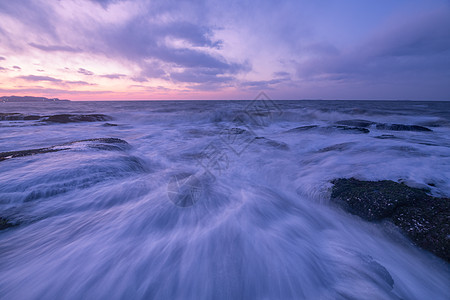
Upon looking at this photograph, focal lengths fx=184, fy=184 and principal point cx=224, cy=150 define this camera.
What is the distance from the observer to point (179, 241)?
2.25 metres

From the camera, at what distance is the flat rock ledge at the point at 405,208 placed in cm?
199

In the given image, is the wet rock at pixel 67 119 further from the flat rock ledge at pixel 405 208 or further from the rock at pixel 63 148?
the flat rock ledge at pixel 405 208

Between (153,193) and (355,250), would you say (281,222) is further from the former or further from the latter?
(153,193)

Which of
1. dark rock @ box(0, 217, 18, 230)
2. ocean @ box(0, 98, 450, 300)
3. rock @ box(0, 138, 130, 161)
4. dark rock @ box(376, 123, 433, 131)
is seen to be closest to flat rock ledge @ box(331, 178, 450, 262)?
ocean @ box(0, 98, 450, 300)

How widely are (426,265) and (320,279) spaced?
115cm

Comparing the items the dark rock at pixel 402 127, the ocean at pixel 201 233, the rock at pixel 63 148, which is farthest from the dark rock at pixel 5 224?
the dark rock at pixel 402 127

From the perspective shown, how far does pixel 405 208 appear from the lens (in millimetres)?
2363

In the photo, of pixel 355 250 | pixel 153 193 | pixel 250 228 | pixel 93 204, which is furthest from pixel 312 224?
pixel 93 204

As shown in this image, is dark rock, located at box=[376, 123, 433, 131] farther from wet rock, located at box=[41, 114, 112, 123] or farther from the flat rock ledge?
wet rock, located at box=[41, 114, 112, 123]

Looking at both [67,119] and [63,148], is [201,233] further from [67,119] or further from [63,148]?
[67,119]

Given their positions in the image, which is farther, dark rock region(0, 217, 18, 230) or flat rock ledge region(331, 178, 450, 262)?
dark rock region(0, 217, 18, 230)

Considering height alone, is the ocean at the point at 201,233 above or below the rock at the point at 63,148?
below


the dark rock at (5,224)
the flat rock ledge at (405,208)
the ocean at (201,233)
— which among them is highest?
the flat rock ledge at (405,208)

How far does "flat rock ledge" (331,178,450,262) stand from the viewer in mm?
1988
